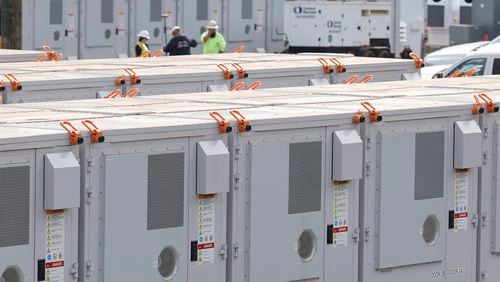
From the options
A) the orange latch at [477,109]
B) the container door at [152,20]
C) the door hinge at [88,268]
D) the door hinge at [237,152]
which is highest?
the container door at [152,20]

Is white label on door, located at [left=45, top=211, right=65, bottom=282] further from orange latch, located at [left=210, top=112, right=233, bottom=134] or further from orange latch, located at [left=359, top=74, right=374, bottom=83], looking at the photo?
orange latch, located at [left=359, top=74, right=374, bottom=83]

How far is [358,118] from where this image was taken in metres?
10.5

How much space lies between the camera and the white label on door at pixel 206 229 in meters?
9.66

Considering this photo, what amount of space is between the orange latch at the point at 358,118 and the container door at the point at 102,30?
23658 mm

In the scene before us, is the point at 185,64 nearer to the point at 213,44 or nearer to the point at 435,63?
the point at 213,44

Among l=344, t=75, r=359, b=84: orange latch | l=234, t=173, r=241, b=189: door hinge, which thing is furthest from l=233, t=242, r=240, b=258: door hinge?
l=344, t=75, r=359, b=84: orange latch

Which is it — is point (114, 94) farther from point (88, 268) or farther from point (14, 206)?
point (14, 206)

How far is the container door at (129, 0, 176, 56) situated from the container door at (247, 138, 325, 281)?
2475 centimetres

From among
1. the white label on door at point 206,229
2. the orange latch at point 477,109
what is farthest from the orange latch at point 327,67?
the white label on door at point 206,229

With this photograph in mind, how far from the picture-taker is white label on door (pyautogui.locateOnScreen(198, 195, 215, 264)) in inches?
380

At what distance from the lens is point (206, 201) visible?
969 centimetres

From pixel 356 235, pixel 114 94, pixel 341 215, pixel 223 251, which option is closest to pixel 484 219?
pixel 356 235

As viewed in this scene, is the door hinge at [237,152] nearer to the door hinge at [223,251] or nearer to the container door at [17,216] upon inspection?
the door hinge at [223,251]

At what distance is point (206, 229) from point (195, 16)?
27.1m
